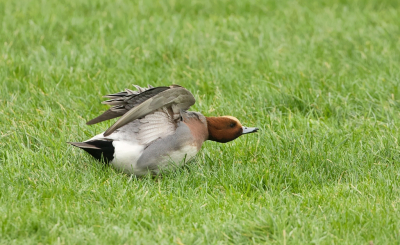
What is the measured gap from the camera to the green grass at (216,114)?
3.30m

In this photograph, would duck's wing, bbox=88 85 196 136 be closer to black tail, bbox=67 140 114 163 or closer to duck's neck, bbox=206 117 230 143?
black tail, bbox=67 140 114 163

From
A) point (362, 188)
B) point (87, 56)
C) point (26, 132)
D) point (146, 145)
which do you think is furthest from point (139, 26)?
point (362, 188)

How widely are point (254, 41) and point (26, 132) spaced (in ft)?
11.0

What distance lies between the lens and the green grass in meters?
3.30

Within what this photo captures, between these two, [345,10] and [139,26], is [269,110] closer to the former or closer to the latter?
[139,26]

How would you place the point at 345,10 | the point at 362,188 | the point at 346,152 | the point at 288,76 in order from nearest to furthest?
the point at 362,188
the point at 346,152
the point at 288,76
the point at 345,10

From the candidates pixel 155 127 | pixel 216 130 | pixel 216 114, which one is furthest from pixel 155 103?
pixel 216 114

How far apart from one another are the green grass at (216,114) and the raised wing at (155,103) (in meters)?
0.41

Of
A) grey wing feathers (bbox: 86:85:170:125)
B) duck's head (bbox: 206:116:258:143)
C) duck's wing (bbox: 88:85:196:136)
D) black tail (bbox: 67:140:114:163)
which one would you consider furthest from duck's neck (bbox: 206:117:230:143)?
black tail (bbox: 67:140:114:163)

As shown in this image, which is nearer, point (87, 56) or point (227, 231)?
point (227, 231)

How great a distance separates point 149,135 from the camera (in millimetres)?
4012

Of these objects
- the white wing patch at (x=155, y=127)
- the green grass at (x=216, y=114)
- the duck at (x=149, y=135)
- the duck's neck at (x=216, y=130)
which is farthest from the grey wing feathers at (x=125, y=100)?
the duck's neck at (x=216, y=130)

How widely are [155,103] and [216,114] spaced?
1.33 m

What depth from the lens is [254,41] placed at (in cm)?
691
